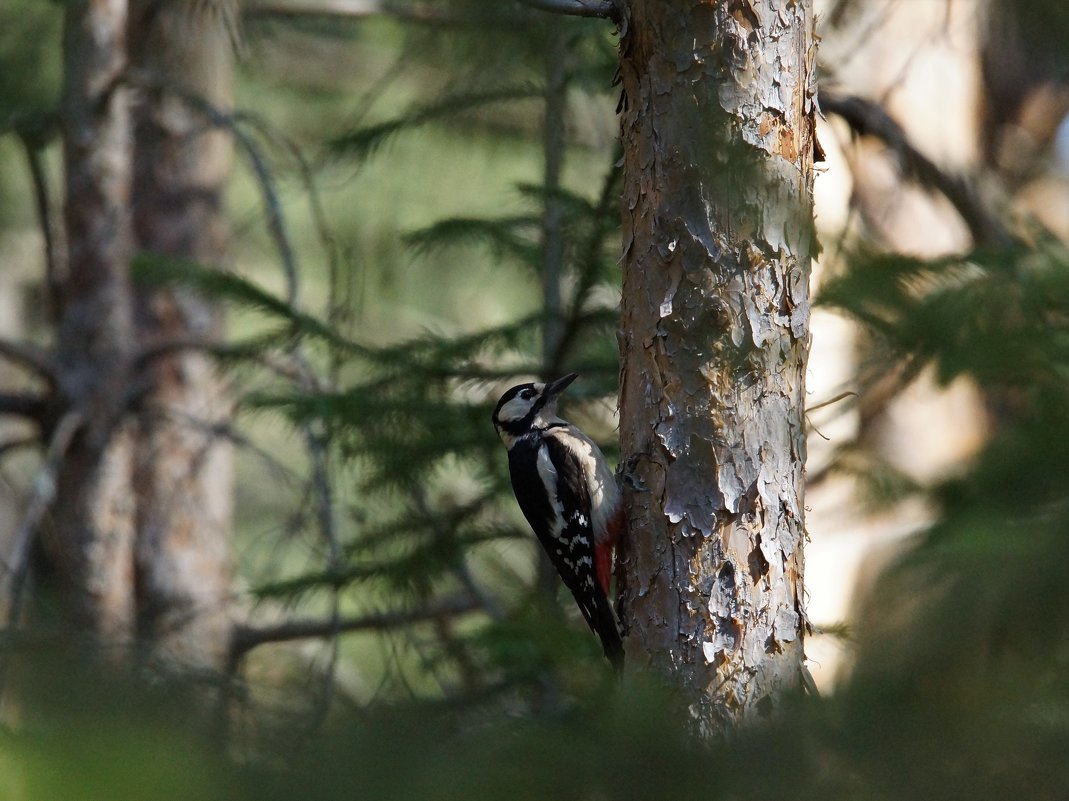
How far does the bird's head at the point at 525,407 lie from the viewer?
13.1 ft

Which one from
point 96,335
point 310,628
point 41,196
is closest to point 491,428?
point 310,628

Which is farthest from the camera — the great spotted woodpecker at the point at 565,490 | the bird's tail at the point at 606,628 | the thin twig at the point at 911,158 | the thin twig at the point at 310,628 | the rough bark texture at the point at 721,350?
the thin twig at the point at 310,628

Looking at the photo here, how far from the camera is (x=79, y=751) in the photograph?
0.77m

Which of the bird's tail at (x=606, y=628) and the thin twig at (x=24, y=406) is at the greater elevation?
the thin twig at (x=24, y=406)

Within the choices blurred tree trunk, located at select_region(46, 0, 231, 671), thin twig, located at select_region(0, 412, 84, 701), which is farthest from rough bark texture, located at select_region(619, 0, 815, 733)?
blurred tree trunk, located at select_region(46, 0, 231, 671)

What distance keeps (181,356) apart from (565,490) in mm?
2852

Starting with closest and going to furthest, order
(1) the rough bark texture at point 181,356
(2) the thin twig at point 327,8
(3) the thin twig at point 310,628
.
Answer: (3) the thin twig at point 310,628
(1) the rough bark texture at point 181,356
(2) the thin twig at point 327,8

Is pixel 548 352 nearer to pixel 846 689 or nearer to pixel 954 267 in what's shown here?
pixel 954 267

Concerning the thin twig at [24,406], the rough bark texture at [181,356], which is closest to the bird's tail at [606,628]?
the rough bark texture at [181,356]

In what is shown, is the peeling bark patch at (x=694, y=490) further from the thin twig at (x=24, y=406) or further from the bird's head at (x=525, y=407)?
the thin twig at (x=24, y=406)

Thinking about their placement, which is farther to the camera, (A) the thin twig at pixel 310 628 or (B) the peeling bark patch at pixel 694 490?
(A) the thin twig at pixel 310 628

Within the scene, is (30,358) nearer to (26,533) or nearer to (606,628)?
(26,533)

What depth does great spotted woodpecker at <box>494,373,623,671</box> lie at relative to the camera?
3635mm

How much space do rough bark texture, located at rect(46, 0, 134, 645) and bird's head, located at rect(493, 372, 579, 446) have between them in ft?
8.08
